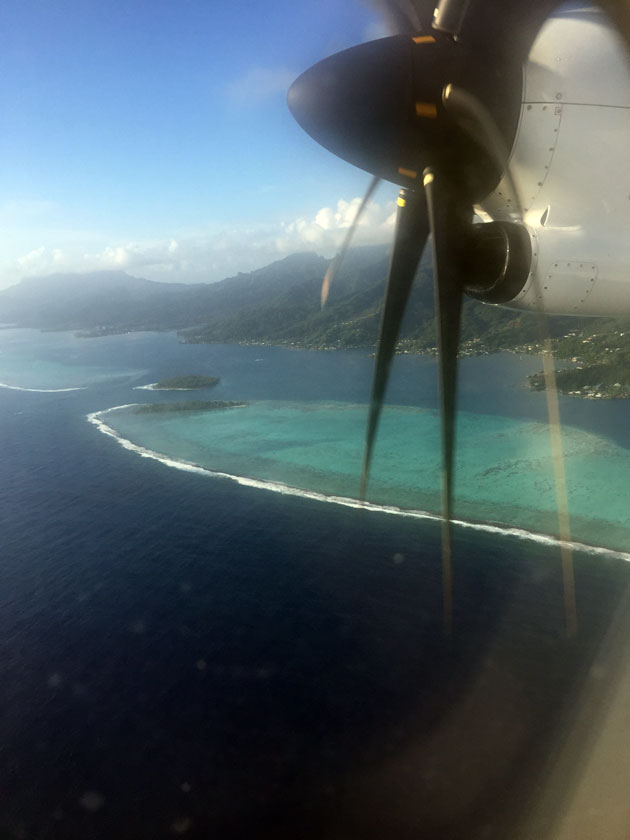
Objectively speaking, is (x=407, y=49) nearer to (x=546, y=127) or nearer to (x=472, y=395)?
(x=546, y=127)


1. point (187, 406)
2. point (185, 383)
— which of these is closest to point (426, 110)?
point (187, 406)

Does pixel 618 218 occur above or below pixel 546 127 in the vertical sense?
below

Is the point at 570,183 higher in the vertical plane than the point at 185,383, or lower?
higher

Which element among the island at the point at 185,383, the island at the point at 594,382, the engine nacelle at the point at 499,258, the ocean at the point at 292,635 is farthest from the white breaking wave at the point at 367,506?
the island at the point at 594,382

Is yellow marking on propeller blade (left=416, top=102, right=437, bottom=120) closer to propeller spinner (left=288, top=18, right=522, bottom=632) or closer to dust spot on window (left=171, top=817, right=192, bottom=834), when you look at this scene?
propeller spinner (left=288, top=18, right=522, bottom=632)

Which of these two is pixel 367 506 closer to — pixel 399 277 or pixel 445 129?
pixel 399 277

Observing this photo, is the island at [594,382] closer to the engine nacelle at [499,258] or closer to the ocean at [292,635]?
the ocean at [292,635]

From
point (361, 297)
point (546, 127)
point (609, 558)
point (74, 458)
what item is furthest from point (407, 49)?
point (361, 297)
